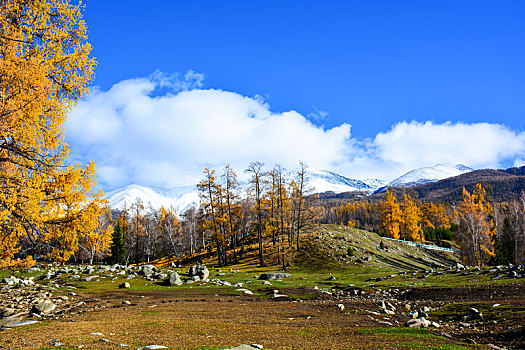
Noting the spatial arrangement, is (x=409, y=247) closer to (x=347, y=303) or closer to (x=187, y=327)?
(x=347, y=303)

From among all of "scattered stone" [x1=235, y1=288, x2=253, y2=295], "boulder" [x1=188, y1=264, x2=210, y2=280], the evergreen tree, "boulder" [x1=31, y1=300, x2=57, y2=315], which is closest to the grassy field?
"scattered stone" [x1=235, y1=288, x2=253, y2=295]

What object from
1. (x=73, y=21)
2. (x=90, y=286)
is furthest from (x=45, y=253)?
(x=90, y=286)

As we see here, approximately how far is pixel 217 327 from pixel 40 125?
11328mm

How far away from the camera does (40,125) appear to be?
12016 millimetres

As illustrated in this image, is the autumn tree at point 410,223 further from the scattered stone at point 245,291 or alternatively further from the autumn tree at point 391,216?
the scattered stone at point 245,291

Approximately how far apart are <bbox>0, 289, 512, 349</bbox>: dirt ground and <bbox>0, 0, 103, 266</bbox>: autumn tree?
3.58 metres

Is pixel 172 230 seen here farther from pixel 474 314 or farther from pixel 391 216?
pixel 474 314

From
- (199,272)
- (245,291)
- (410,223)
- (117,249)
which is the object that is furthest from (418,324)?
(410,223)

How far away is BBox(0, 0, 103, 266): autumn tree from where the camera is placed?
442 inches

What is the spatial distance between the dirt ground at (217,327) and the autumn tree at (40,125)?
3.58m

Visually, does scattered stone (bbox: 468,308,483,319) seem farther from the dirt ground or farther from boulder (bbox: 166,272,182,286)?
boulder (bbox: 166,272,182,286)

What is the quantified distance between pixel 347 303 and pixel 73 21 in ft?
75.4

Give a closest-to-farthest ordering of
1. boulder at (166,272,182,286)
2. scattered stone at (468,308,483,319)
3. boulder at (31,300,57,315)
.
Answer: scattered stone at (468,308,483,319) → boulder at (31,300,57,315) → boulder at (166,272,182,286)

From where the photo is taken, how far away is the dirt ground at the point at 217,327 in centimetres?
1144
